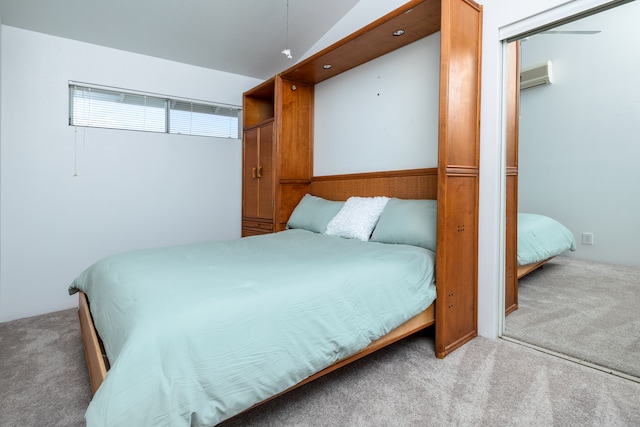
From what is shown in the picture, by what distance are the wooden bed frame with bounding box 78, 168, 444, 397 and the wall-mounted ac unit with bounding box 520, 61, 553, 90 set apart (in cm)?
77

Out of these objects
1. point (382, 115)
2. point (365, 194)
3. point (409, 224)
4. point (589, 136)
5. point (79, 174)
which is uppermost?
point (382, 115)

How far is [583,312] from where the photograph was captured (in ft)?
6.53

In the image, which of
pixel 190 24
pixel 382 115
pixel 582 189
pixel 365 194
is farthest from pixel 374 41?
pixel 582 189

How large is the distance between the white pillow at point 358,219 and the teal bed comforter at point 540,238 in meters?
0.95

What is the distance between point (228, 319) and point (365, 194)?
6.59 ft

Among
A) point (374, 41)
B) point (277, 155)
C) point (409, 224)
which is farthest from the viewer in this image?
point (277, 155)

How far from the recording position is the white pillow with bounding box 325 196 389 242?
8.07ft

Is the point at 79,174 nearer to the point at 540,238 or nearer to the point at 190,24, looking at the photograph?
the point at 190,24

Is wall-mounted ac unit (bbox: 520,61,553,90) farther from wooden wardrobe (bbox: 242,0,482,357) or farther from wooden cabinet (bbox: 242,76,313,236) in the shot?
wooden cabinet (bbox: 242,76,313,236)

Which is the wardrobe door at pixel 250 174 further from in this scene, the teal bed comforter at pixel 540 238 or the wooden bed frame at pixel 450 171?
the teal bed comforter at pixel 540 238

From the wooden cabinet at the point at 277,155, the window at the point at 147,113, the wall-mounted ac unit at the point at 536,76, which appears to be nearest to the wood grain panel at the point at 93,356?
the wooden cabinet at the point at 277,155

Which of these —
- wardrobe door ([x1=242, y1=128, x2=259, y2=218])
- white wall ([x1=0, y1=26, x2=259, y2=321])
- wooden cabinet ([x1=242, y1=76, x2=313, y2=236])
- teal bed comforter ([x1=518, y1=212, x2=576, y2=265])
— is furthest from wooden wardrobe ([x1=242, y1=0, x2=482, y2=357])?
white wall ([x1=0, y1=26, x2=259, y2=321])

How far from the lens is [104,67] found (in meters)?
3.01

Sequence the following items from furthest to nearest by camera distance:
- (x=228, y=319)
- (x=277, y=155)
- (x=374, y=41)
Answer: (x=277, y=155), (x=374, y=41), (x=228, y=319)
